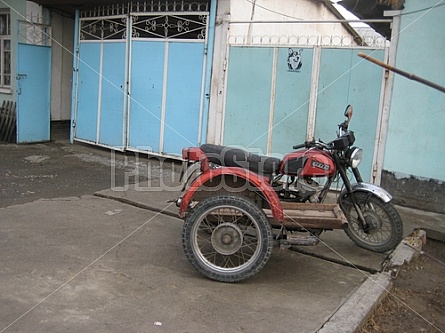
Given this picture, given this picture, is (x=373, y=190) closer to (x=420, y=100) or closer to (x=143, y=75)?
(x=420, y=100)

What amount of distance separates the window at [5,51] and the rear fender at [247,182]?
8704 mm

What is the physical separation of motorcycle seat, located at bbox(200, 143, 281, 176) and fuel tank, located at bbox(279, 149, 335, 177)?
0.32 ft

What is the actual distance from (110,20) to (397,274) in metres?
7.79

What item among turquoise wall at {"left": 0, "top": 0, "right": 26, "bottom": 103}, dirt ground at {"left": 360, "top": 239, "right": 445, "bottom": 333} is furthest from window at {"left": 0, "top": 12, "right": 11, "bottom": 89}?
dirt ground at {"left": 360, "top": 239, "right": 445, "bottom": 333}

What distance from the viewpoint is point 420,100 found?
642cm

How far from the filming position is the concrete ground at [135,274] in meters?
3.36

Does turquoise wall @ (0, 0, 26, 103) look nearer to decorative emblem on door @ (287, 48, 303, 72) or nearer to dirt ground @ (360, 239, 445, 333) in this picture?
decorative emblem on door @ (287, 48, 303, 72)

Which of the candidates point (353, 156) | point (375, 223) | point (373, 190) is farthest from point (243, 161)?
point (375, 223)

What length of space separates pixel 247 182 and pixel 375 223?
150cm

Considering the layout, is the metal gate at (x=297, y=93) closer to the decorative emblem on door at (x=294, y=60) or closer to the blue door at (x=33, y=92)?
the decorative emblem on door at (x=294, y=60)

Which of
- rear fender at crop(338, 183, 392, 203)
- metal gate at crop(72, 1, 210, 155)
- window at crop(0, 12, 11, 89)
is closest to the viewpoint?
rear fender at crop(338, 183, 392, 203)

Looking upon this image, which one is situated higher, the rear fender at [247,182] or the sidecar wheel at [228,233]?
the rear fender at [247,182]

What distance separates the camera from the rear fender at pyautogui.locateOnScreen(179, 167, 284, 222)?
13.4ft

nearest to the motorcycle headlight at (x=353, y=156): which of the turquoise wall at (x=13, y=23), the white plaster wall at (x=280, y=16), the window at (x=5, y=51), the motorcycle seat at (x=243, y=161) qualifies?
the motorcycle seat at (x=243, y=161)
